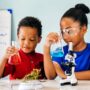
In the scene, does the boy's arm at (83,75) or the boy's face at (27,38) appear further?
the boy's face at (27,38)

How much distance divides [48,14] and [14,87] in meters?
1.15

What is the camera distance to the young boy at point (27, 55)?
3.97 ft

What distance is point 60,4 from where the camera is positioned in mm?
1966

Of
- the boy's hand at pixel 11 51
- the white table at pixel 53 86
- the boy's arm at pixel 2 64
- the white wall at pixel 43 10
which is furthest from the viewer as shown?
the white wall at pixel 43 10

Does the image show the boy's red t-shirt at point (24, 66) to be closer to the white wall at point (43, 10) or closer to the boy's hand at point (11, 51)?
the boy's hand at point (11, 51)

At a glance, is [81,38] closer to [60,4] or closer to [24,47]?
[24,47]

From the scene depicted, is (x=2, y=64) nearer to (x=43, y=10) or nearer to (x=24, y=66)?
(x=24, y=66)

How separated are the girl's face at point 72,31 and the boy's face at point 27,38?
0.14 meters

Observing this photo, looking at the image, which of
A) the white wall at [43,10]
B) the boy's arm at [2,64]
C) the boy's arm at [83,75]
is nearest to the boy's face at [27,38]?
the boy's arm at [2,64]

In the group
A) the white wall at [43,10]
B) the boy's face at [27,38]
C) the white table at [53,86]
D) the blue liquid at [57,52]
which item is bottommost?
the white table at [53,86]

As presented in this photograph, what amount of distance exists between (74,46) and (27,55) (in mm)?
241

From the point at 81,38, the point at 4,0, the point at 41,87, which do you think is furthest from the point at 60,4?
the point at 41,87

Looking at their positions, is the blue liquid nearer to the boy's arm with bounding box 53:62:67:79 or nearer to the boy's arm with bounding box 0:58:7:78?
the boy's arm with bounding box 53:62:67:79

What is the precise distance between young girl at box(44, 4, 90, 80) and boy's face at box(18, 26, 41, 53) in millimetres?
129
